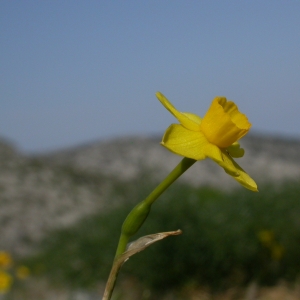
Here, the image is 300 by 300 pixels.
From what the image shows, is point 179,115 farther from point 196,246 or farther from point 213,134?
point 196,246

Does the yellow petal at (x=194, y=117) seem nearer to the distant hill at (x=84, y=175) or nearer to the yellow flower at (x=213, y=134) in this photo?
the yellow flower at (x=213, y=134)

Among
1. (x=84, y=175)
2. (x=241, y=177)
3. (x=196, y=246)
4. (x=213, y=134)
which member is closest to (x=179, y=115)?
(x=213, y=134)

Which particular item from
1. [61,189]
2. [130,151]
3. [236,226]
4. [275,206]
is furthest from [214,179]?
[236,226]

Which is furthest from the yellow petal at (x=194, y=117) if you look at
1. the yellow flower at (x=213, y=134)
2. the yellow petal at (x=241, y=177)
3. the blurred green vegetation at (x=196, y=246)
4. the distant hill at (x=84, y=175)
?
the distant hill at (x=84, y=175)

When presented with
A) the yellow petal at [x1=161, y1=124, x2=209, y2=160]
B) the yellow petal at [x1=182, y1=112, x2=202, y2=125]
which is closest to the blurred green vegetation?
the yellow petal at [x1=182, y1=112, x2=202, y2=125]

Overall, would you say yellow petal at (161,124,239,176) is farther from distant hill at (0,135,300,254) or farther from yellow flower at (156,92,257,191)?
distant hill at (0,135,300,254)

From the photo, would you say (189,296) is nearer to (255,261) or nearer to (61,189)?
(255,261)
